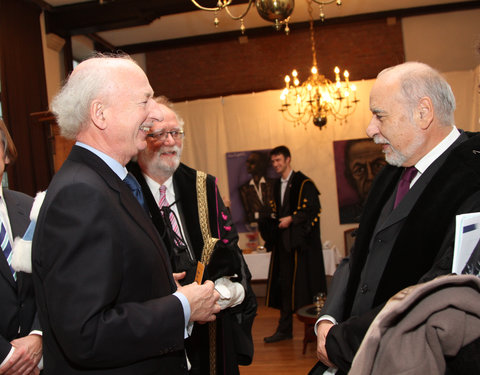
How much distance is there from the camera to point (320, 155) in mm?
8273

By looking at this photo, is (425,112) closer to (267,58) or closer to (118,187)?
(118,187)

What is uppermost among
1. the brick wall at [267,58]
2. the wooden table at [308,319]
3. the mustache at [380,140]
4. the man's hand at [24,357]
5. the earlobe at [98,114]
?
the brick wall at [267,58]

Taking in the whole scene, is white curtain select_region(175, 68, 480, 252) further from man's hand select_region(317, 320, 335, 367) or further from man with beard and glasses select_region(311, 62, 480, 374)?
man's hand select_region(317, 320, 335, 367)

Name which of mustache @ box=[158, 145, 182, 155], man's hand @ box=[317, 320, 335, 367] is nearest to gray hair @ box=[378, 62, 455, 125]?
man's hand @ box=[317, 320, 335, 367]

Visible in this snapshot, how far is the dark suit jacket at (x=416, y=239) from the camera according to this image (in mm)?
1498

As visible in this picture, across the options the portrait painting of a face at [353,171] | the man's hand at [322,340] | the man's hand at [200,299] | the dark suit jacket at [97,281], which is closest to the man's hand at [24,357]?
the dark suit jacket at [97,281]

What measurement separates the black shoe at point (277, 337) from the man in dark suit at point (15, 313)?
149 inches

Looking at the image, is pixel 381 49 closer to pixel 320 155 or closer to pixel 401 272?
pixel 320 155

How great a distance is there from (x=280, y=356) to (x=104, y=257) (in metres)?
4.09

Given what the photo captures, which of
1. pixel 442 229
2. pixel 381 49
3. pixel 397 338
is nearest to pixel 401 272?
pixel 442 229

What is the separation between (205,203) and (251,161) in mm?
6017

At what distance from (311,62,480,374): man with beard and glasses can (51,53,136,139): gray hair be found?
1000 millimetres

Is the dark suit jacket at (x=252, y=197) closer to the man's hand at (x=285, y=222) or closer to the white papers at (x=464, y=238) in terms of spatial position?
the man's hand at (x=285, y=222)

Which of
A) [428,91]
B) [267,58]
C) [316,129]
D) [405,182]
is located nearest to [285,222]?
[316,129]
